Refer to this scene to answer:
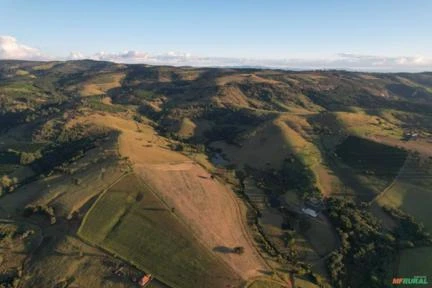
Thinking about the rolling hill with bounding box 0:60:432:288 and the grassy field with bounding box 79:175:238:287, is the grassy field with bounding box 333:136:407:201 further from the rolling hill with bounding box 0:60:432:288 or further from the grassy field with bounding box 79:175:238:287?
the grassy field with bounding box 79:175:238:287

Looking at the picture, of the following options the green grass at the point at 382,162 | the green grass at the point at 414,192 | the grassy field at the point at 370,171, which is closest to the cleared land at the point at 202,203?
the grassy field at the point at 370,171

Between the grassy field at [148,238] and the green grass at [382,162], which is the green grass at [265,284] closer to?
the grassy field at [148,238]

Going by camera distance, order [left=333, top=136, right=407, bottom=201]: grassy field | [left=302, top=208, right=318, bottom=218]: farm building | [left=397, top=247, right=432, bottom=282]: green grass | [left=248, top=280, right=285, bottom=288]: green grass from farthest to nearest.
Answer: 1. [left=333, top=136, right=407, bottom=201]: grassy field
2. [left=302, top=208, right=318, bottom=218]: farm building
3. [left=397, top=247, right=432, bottom=282]: green grass
4. [left=248, top=280, right=285, bottom=288]: green grass

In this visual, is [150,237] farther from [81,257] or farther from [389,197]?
[389,197]

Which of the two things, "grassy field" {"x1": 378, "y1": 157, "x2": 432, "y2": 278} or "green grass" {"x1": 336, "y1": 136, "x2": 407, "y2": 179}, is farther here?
"green grass" {"x1": 336, "y1": 136, "x2": 407, "y2": 179}

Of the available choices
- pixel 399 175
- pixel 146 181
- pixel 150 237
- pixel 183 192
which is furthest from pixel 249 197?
pixel 399 175

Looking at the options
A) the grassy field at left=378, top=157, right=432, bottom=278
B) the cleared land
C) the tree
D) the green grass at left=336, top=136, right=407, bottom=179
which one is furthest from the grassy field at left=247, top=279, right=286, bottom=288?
the green grass at left=336, top=136, right=407, bottom=179

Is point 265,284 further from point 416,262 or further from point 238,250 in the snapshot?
point 416,262

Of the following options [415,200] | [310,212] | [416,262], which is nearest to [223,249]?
[310,212]
